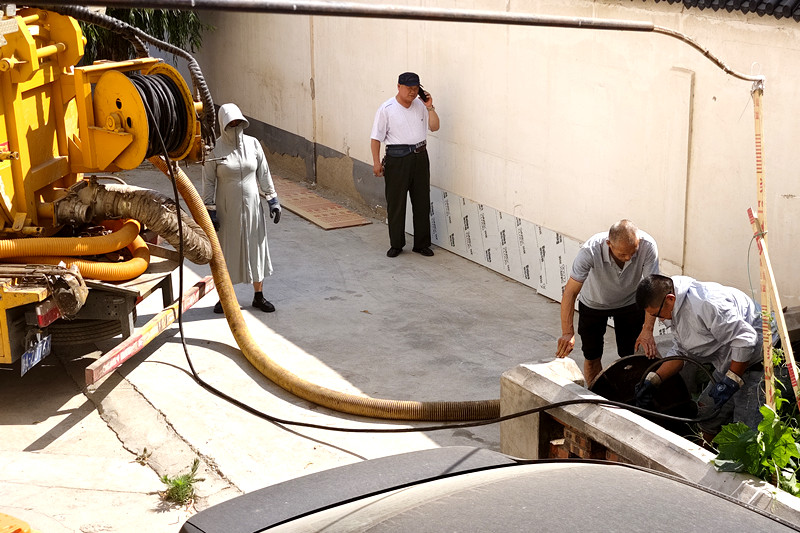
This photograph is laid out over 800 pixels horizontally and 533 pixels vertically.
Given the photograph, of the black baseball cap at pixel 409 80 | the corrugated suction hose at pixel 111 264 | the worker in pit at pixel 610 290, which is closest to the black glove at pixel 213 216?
the corrugated suction hose at pixel 111 264

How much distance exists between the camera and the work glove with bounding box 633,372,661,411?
5.75 metres

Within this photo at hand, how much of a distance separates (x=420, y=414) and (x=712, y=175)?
3.07 m

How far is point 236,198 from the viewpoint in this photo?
28.8ft

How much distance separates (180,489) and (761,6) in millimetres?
5219

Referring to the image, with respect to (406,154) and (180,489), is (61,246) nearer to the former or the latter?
(180,489)

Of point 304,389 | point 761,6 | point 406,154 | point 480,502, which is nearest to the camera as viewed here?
point 480,502

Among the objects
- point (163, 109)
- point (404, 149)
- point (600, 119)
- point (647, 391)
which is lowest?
point (647, 391)

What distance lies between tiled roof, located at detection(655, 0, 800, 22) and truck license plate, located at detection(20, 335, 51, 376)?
562 cm

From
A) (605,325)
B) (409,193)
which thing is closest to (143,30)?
(409,193)

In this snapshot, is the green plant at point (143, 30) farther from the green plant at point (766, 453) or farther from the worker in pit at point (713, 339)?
A: the green plant at point (766, 453)

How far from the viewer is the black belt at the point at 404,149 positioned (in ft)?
34.6

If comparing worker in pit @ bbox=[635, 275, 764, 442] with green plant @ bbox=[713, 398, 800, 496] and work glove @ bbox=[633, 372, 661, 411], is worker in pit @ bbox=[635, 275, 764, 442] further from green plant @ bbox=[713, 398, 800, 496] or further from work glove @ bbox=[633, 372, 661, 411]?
green plant @ bbox=[713, 398, 800, 496]

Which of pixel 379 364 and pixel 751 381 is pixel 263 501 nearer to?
pixel 751 381

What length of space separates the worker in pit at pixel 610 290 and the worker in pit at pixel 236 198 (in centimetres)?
331
